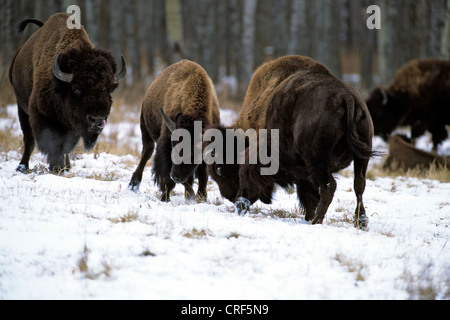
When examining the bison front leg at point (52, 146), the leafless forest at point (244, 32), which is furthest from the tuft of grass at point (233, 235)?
the leafless forest at point (244, 32)

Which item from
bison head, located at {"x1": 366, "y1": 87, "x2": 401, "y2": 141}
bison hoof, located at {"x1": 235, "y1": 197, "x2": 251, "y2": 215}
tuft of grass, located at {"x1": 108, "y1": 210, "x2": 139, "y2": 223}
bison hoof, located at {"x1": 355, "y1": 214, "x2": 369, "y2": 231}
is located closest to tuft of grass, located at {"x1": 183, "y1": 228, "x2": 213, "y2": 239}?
tuft of grass, located at {"x1": 108, "y1": 210, "x2": 139, "y2": 223}

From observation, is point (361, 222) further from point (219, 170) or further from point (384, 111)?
point (384, 111)

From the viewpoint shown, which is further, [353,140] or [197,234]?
[353,140]

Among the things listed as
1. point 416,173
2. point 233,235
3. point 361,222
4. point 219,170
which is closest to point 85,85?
point 219,170

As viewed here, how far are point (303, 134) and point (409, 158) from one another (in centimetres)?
531

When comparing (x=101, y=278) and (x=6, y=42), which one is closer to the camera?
(x=101, y=278)

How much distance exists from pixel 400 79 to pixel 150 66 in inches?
538

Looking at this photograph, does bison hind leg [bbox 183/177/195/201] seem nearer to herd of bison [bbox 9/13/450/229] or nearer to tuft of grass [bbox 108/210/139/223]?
herd of bison [bbox 9/13/450/229]

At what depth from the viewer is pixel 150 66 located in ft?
76.8

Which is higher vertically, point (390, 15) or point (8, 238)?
point (390, 15)

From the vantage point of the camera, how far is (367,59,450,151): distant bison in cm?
1157

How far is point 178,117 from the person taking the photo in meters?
5.94

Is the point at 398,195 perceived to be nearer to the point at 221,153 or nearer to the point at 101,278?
the point at 221,153

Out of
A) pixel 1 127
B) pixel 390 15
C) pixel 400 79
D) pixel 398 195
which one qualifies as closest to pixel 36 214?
pixel 398 195
